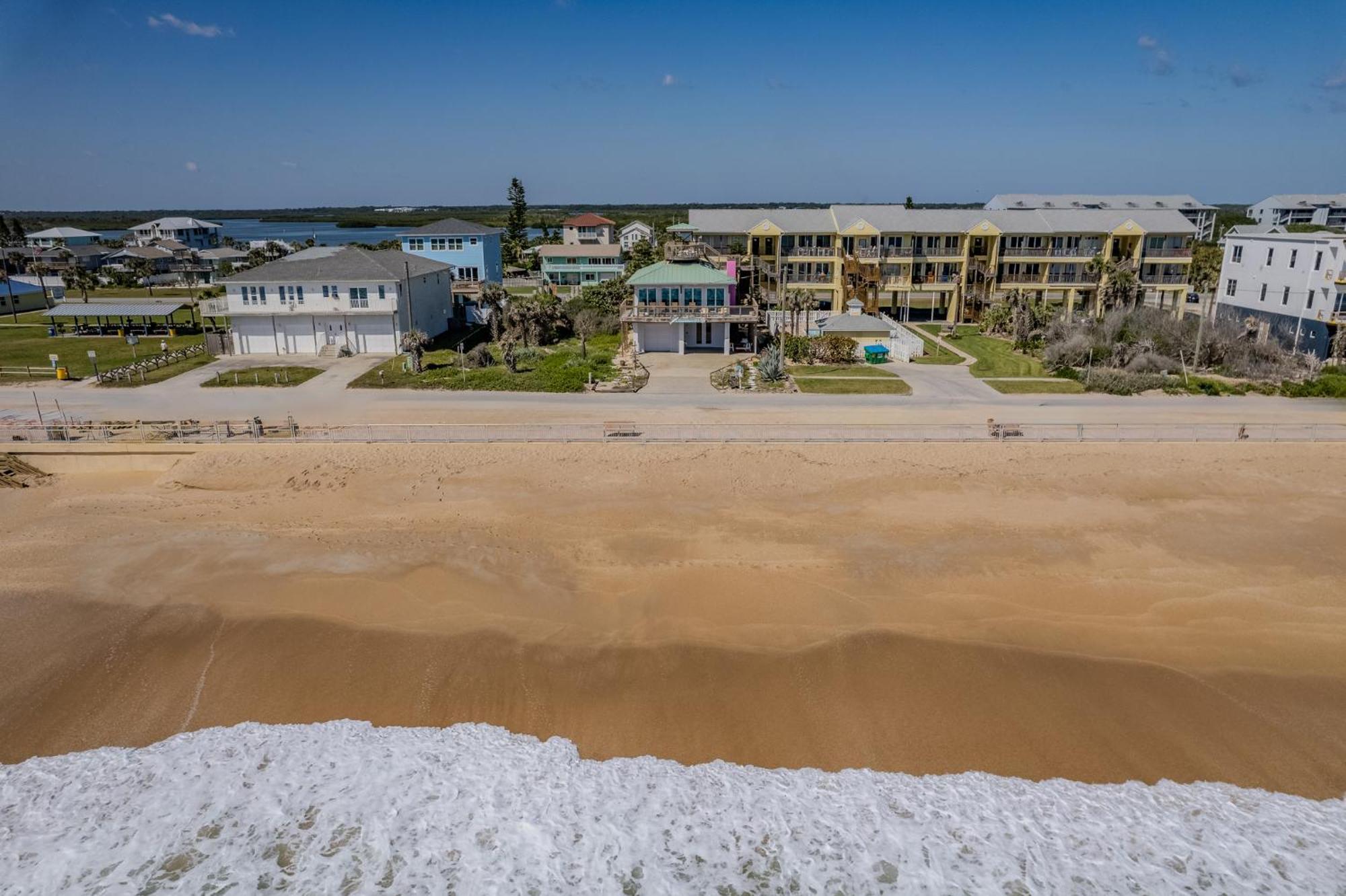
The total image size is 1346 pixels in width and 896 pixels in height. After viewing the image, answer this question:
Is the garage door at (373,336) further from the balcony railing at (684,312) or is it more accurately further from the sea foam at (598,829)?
the sea foam at (598,829)

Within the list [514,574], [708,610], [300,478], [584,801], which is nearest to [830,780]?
[584,801]

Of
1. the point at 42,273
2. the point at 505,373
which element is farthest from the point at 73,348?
the point at 42,273

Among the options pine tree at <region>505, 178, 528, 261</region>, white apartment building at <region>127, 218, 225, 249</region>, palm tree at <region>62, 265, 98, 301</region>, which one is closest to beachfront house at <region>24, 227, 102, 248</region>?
white apartment building at <region>127, 218, 225, 249</region>

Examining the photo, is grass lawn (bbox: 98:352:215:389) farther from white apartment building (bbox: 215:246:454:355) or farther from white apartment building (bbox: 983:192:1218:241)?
white apartment building (bbox: 983:192:1218:241)

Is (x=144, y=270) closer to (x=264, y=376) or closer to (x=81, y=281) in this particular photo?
(x=81, y=281)

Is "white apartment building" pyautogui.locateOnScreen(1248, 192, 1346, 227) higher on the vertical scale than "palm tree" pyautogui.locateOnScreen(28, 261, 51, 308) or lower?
higher

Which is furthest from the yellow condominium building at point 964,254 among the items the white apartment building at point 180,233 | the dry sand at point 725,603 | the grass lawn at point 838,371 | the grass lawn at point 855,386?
the white apartment building at point 180,233

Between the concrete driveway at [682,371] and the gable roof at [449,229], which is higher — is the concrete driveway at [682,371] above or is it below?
below
